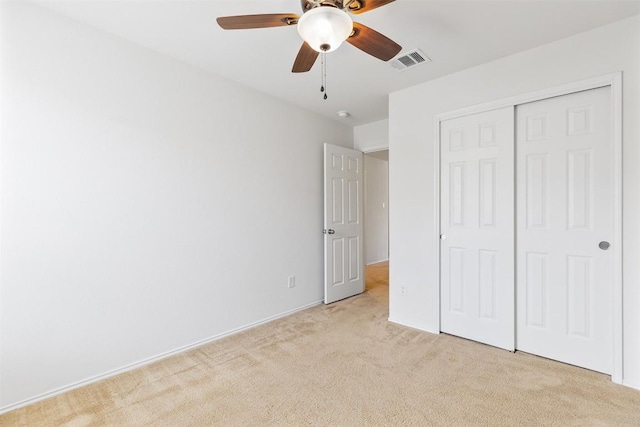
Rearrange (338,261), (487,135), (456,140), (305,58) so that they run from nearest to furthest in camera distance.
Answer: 1. (305,58)
2. (487,135)
3. (456,140)
4. (338,261)

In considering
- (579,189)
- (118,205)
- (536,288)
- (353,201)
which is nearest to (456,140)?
(579,189)

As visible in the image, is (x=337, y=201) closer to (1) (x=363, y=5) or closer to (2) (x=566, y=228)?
(2) (x=566, y=228)

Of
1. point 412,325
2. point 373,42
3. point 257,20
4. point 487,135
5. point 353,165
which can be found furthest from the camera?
point 353,165

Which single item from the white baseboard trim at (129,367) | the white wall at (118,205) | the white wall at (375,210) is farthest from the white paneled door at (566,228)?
the white wall at (375,210)

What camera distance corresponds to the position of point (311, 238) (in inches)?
147

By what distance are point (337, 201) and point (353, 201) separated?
1.14ft

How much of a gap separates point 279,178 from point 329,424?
238cm

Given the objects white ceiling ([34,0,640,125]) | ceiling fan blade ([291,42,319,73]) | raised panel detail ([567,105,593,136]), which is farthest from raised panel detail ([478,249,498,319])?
ceiling fan blade ([291,42,319,73])

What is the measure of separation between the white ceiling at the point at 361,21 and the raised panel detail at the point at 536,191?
36.0 inches

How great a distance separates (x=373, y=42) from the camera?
164 cm

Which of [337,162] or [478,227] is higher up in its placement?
[337,162]

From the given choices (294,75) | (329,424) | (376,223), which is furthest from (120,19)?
(376,223)

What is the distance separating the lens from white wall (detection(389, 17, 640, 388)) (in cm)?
198

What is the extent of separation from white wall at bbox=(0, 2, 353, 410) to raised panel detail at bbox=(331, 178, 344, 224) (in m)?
0.87
